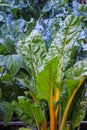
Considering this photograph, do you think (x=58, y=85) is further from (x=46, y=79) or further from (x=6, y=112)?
(x=6, y=112)

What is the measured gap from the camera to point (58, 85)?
1.12m

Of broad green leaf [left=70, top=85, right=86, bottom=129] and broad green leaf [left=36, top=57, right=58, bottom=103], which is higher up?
broad green leaf [left=36, top=57, right=58, bottom=103]

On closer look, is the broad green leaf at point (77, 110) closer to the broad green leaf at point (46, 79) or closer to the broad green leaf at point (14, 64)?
the broad green leaf at point (46, 79)

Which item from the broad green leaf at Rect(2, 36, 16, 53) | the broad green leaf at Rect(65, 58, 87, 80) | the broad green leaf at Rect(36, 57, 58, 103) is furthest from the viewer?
the broad green leaf at Rect(2, 36, 16, 53)

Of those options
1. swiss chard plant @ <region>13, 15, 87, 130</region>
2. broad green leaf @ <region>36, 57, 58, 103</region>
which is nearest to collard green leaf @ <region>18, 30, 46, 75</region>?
swiss chard plant @ <region>13, 15, 87, 130</region>

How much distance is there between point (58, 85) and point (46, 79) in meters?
0.08

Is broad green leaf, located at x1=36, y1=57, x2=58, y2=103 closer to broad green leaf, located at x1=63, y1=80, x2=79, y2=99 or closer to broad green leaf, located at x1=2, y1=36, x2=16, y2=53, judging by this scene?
broad green leaf, located at x1=63, y1=80, x2=79, y2=99

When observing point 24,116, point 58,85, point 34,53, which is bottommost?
point 24,116

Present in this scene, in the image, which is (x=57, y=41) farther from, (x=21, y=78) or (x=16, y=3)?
(x=16, y=3)

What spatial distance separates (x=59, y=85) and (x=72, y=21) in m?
0.27

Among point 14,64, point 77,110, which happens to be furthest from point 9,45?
point 77,110

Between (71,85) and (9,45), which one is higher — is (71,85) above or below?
below

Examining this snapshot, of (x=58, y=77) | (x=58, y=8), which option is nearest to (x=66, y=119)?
(x=58, y=77)

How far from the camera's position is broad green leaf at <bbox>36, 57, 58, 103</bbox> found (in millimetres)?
1013
